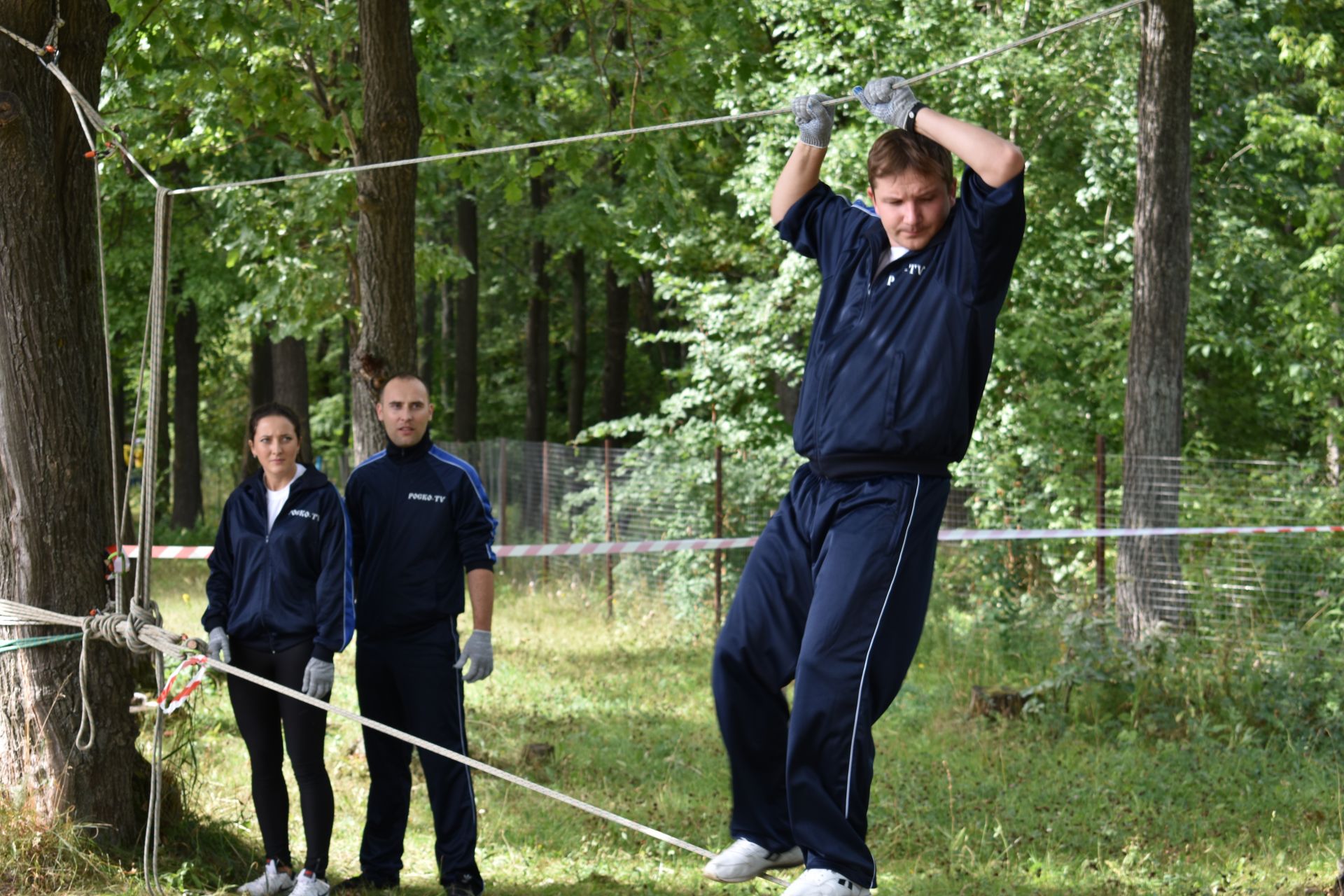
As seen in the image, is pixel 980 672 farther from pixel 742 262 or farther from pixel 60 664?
pixel 742 262

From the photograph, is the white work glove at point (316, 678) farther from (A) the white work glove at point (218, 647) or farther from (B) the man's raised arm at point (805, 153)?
(B) the man's raised arm at point (805, 153)

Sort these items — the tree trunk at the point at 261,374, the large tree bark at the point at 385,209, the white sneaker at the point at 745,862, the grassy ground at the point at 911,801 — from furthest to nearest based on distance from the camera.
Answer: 1. the tree trunk at the point at 261,374
2. the large tree bark at the point at 385,209
3. the grassy ground at the point at 911,801
4. the white sneaker at the point at 745,862

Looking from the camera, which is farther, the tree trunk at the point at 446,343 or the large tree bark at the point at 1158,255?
the tree trunk at the point at 446,343

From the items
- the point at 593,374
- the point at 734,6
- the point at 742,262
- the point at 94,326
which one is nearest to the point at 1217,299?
the point at 742,262

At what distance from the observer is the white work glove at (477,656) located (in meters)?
5.07

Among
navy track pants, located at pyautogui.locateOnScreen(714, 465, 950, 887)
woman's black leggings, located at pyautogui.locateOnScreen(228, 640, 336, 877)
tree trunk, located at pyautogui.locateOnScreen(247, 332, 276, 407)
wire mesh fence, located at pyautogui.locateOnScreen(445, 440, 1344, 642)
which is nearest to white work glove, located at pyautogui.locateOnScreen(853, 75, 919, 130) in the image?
navy track pants, located at pyautogui.locateOnScreen(714, 465, 950, 887)

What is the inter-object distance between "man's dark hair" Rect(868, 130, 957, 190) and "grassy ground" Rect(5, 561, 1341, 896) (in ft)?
10.1

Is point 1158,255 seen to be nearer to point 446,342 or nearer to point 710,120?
point 710,120

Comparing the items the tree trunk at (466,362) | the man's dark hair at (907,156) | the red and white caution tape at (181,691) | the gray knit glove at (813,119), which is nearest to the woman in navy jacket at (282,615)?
the red and white caution tape at (181,691)

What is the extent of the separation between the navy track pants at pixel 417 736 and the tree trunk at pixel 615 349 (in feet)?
54.7

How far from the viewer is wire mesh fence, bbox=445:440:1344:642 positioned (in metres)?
9.16

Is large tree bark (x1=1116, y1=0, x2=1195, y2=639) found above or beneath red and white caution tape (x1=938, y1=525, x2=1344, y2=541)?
above

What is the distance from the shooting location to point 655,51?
880cm

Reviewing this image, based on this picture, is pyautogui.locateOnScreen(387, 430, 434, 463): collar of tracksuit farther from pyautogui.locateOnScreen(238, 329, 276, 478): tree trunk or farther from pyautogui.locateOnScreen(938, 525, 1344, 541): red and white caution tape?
pyautogui.locateOnScreen(238, 329, 276, 478): tree trunk
